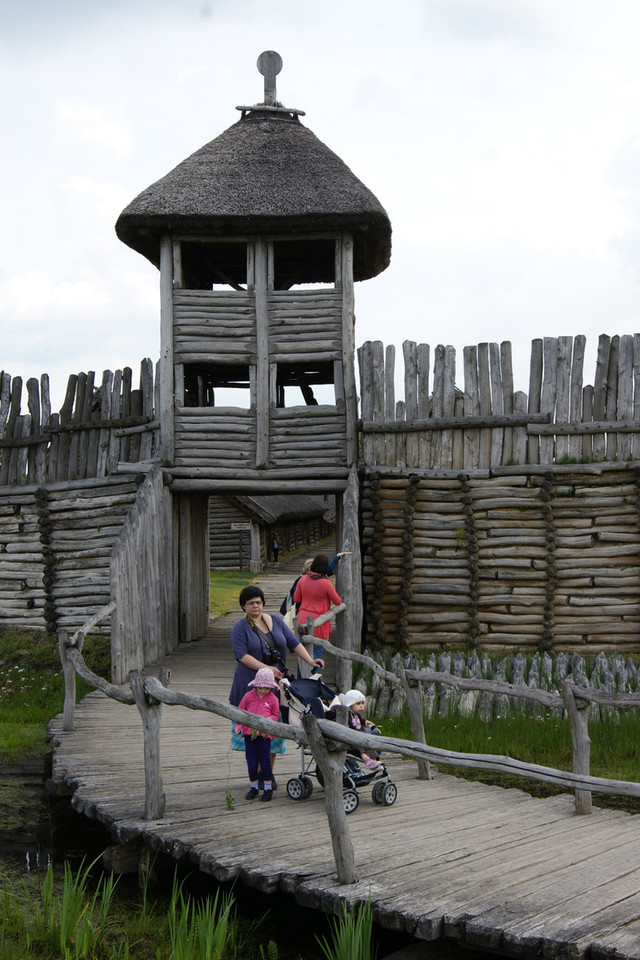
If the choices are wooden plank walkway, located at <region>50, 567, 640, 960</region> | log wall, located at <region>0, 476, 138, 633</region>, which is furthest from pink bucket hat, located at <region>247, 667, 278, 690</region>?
log wall, located at <region>0, 476, 138, 633</region>

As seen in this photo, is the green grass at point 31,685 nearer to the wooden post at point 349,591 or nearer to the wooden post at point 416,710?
the wooden post at point 349,591

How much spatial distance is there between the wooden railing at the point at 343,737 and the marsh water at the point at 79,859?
593 mm

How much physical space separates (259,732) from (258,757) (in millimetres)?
376

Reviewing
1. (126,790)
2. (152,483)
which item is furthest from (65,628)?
(126,790)

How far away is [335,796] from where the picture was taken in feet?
15.1

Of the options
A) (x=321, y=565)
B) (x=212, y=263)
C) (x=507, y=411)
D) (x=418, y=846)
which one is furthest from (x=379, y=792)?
(x=212, y=263)

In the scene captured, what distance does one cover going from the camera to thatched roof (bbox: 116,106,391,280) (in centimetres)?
1309

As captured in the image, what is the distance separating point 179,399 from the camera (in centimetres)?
1349

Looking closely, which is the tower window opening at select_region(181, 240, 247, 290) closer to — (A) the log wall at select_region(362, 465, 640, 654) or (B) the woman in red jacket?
(A) the log wall at select_region(362, 465, 640, 654)

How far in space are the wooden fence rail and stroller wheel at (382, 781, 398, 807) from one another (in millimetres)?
7154

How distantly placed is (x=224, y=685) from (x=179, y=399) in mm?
4621

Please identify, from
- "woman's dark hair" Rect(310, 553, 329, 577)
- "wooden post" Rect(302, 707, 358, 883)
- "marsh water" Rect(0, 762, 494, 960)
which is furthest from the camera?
"woman's dark hair" Rect(310, 553, 329, 577)

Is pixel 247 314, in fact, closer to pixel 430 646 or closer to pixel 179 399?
pixel 179 399

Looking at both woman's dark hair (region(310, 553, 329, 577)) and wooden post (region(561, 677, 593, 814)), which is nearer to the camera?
wooden post (region(561, 677, 593, 814))
